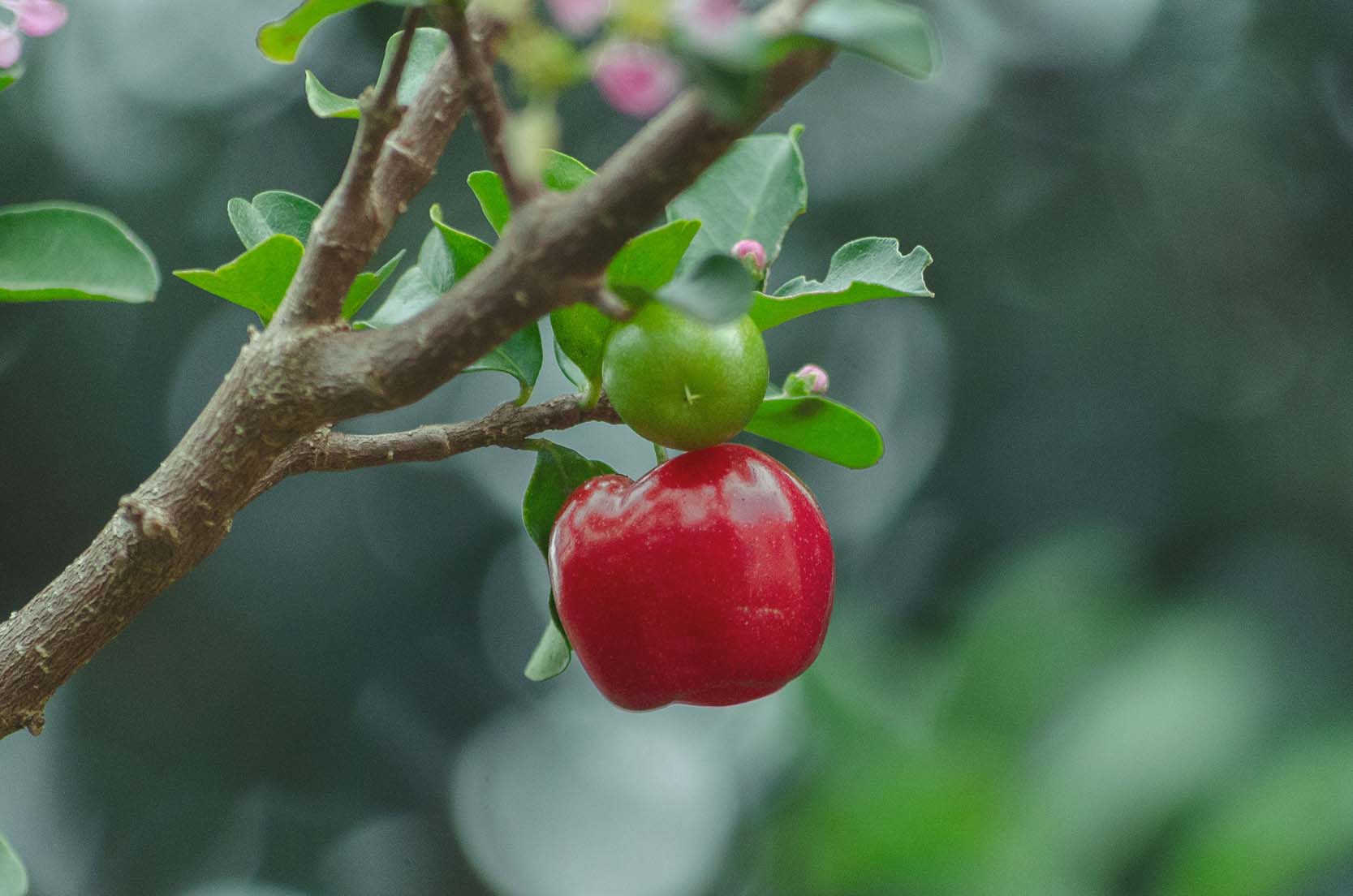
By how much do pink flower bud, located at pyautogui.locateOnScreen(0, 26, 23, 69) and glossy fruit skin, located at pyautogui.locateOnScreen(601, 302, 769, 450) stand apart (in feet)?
0.87

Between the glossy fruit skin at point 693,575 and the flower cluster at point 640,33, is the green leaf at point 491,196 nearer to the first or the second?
the glossy fruit skin at point 693,575

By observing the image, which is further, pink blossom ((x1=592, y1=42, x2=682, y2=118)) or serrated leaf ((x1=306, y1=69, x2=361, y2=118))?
serrated leaf ((x1=306, y1=69, x2=361, y2=118))

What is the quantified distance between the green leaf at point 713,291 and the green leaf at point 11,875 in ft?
1.02

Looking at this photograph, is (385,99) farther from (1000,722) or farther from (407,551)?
(407,551)

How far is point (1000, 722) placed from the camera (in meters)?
3.19

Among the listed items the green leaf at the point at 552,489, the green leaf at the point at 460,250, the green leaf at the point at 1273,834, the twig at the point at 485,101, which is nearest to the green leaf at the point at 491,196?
the green leaf at the point at 460,250

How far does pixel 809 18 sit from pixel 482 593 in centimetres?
522

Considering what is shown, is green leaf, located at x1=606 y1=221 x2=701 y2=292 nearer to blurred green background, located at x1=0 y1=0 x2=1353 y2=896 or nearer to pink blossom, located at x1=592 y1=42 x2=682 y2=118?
pink blossom, located at x1=592 y1=42 x2=682 y2=118

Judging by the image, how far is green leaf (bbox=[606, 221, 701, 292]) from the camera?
0.56 m

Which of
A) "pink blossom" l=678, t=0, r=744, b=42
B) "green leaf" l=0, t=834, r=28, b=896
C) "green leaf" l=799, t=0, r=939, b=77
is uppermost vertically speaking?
"pink blossom" l=678, t=0, r=744, b=42

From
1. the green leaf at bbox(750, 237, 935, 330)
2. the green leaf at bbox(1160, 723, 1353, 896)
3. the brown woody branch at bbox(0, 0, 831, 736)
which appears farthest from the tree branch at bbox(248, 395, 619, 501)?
the green leaf at bbox(1160, 723, 1353, 896)

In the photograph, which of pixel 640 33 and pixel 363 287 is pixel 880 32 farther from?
pixel 363 287

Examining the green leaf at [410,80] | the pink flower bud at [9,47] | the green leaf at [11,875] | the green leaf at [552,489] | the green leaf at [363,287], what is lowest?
the green leaf at [552,489]

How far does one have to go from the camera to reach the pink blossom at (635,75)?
31 cm
